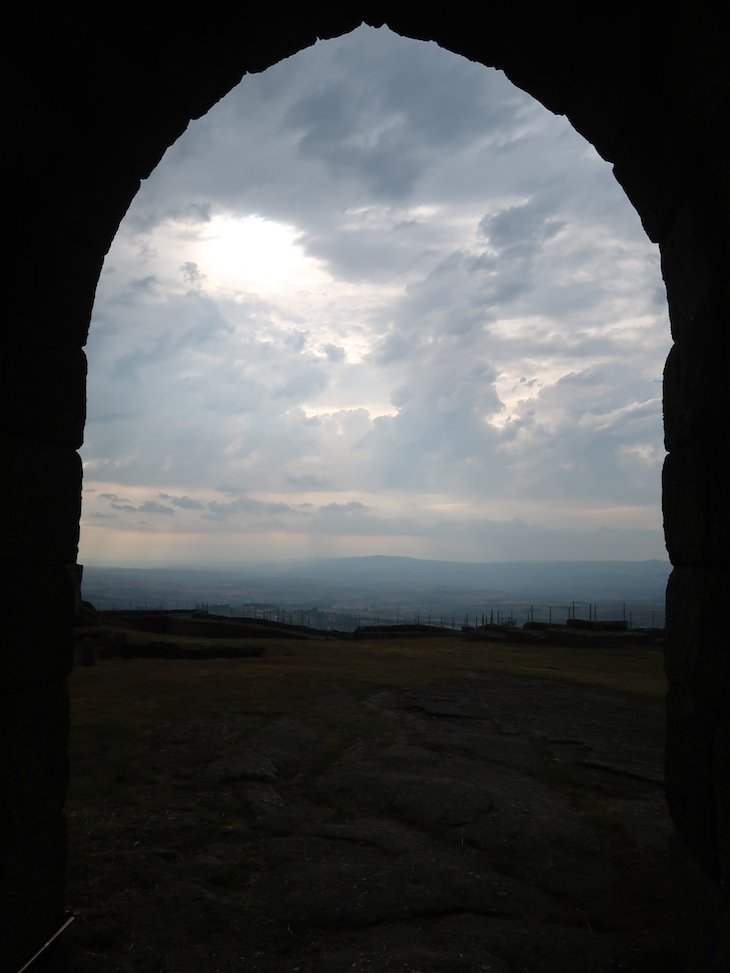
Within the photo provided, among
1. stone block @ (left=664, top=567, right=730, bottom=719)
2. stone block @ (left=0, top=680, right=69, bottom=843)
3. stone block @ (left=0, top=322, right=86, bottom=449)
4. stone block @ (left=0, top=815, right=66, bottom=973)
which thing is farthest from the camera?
stone block @ (left=0, top=322, right=86, bottom=449)

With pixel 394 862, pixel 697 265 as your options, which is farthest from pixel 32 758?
pixel 697 265

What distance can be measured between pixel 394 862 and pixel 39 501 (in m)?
2.68

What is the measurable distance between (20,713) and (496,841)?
277 cm

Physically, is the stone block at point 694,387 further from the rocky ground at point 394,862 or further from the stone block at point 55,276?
the stone block at point 55,276

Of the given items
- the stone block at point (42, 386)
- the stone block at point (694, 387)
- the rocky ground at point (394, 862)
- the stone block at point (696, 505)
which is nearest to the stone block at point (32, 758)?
the rocky ground at point (394, 862)

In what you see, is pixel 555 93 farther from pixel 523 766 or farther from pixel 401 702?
pixel 401 702

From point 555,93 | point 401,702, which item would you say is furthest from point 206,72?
point 401,702

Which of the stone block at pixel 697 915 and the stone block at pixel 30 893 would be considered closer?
the stone block at pixel 697 915

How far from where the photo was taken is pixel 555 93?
3.09 metres

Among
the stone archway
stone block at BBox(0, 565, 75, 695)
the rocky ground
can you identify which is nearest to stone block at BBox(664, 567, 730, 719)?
the stone archway

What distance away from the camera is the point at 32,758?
9.18 ft

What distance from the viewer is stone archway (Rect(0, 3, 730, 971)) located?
241cm

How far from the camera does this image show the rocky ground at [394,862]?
105 inches

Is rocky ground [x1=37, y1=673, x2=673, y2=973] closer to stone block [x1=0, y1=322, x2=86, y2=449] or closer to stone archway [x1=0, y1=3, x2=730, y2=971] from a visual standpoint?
stone archway [x1=0, y1=3, x2=730, y2=971]
